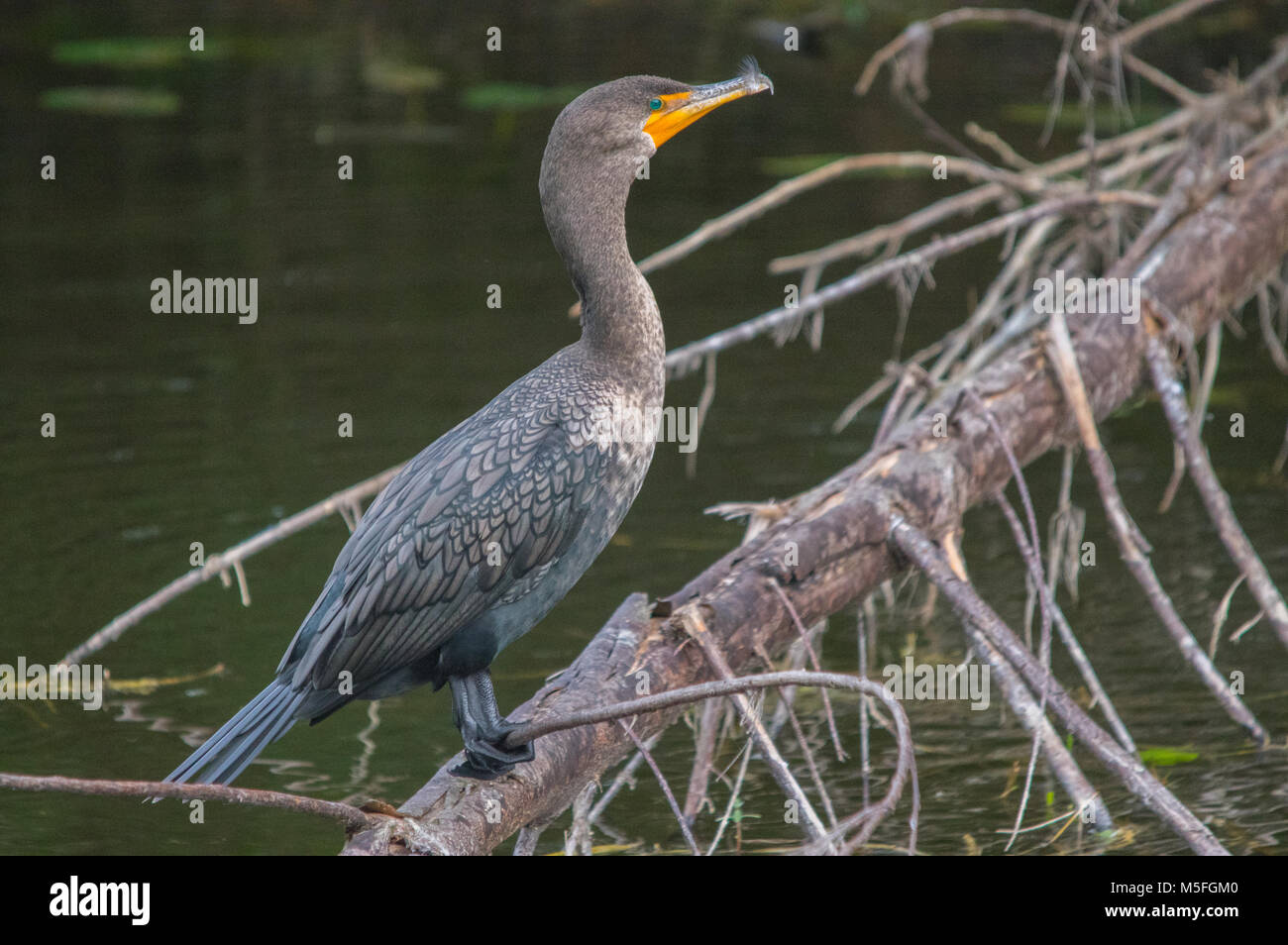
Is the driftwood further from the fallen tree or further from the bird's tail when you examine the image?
the bird's tail

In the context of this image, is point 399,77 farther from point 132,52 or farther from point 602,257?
point 602,257

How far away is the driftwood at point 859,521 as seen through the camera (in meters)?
3.08

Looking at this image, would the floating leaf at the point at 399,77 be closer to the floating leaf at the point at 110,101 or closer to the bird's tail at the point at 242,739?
the floating leaf at the point at 110,101

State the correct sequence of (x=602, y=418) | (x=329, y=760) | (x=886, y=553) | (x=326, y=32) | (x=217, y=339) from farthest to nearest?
(x=326, y=32) < (x=217, y=339) < (x=329, y=760) < (x=886, y=553) < (x=602, y=418)

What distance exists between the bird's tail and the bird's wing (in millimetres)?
50

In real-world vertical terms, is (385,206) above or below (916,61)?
above

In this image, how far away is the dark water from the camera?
452cm

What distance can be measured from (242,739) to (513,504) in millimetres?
675

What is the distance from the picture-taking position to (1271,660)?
194 inches

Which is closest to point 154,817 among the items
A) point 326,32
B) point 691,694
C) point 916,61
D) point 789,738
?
point 789,738

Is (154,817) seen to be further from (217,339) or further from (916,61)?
(217,339)

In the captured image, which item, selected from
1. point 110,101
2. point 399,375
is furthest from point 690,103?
point 110,101

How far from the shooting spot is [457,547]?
2896 mm

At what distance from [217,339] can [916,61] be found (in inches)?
193
